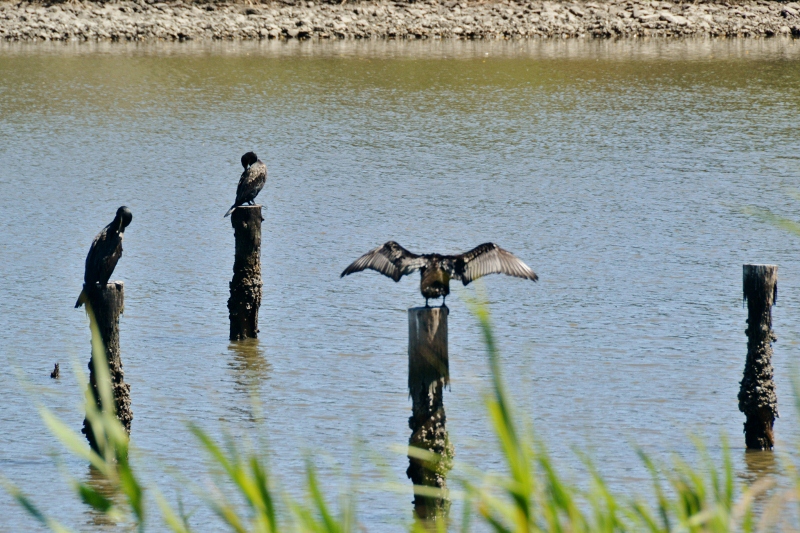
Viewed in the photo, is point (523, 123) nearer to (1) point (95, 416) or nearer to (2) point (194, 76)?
(2) point (194, 76)

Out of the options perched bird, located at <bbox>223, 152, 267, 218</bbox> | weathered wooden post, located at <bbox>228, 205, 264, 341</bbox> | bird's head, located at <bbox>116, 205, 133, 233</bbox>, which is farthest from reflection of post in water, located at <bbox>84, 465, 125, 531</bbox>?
perched bird, located at <bbox>223, 152, 267, 218</bbox>

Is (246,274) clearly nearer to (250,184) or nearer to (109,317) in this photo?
(250,184)

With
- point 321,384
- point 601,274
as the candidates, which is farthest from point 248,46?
point 321,384

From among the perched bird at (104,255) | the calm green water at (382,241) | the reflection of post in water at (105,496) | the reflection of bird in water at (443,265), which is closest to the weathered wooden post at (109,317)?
the perched bird at (104,255)

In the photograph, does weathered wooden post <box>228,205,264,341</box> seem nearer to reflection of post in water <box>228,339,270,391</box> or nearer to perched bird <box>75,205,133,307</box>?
reflection of post in water <box>228,339,270,391</box>

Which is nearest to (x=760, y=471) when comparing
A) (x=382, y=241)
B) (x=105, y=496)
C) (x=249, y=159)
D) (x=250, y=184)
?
(x=105, y=496)

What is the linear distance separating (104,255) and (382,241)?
8.53m

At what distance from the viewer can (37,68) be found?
36.2m

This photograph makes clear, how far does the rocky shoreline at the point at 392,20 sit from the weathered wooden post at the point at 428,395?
1514 inches

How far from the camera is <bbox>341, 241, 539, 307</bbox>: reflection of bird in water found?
834 cm

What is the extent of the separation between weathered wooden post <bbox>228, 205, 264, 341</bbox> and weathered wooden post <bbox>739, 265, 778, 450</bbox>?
5.11m

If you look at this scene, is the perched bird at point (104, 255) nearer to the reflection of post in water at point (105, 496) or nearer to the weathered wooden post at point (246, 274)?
the reflection of post in water at point (105, 496)

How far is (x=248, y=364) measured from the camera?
12461mm

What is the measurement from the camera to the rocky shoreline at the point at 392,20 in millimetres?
44469
